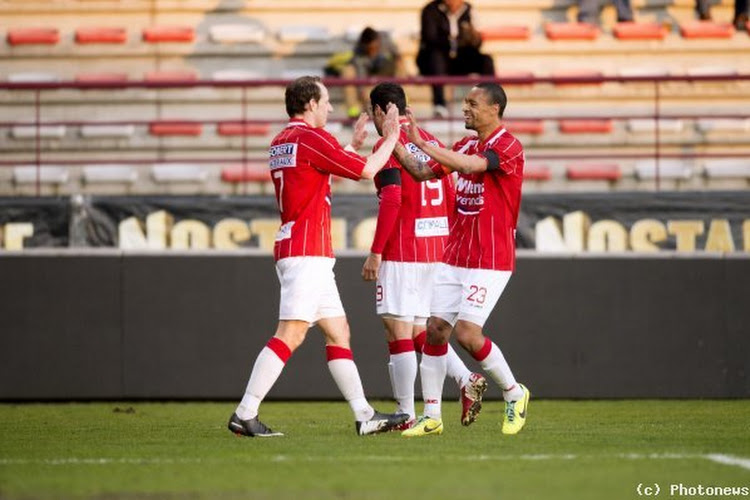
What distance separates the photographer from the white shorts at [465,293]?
9.33m

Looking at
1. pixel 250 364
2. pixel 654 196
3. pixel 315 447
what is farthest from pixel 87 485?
pixel 654 196

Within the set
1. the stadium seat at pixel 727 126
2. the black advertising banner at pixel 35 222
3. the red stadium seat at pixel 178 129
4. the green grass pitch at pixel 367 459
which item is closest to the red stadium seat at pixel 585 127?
the stadium seat at pixel 727 126

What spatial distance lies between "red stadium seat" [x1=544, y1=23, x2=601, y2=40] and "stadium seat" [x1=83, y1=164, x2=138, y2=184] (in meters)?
5.56

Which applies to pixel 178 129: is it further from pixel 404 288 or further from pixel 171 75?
pixel 404 288

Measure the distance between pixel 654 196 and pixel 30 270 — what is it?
5813 millimetres

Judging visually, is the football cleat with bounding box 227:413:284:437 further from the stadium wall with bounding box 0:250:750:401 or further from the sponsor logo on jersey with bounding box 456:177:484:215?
the stadium wall with bounding box 0:250:750:401

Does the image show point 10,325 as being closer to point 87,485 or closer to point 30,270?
point 30,270

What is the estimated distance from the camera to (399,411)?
9.83m

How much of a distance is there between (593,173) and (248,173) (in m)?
3.76

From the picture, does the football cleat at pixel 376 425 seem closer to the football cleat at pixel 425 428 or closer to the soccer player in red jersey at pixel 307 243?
the soccer player in red jersey at pixel 307 243

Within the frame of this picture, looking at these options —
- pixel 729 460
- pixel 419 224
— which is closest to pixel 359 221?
pixel 419 224

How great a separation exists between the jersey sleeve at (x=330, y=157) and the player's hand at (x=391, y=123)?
0.72 feet

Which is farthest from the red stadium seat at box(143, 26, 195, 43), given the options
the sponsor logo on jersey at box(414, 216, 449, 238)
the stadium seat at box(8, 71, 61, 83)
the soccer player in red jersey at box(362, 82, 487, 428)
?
the sponsor logo on jersey at box(414, 216, 449, 238)

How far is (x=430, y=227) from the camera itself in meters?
10.3
